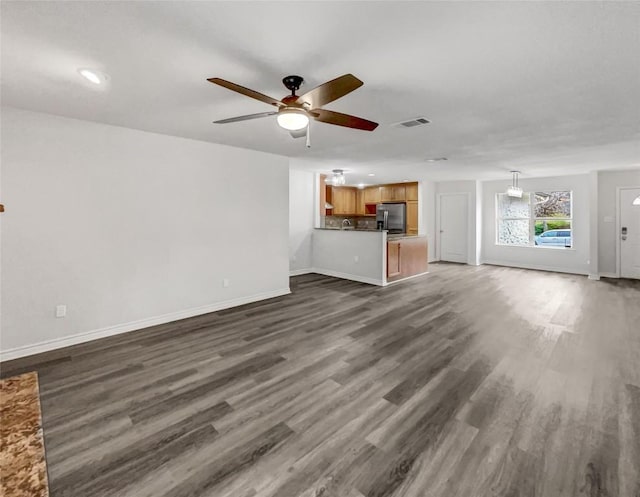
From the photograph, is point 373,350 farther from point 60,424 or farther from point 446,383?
point 60,424

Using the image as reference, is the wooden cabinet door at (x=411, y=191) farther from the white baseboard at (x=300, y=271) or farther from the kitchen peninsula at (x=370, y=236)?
the white baseboard at (x=300, y=271)

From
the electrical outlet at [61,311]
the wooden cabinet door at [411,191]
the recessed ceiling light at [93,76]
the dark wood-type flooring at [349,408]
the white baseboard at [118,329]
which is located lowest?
the dark wood-type flooring at [349,408]

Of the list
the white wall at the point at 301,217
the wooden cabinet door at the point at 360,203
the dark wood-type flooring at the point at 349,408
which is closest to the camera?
the dark wood-type flooring at the point at 349,408

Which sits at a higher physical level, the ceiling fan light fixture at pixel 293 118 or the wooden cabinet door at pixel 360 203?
the wooden cabinet door at pixel 360 203

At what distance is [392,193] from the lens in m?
9.38

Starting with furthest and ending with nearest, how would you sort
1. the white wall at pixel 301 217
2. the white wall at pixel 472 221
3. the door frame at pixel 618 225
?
→ 1. the white wall at pixel 472 221
2. the white wall at pixel 301 217
3. the door frame at pixel 618 225

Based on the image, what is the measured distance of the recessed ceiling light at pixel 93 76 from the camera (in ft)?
7.48

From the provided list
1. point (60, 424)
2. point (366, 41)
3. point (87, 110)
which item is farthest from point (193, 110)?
point (60, 424)

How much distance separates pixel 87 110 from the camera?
3064 millimetres

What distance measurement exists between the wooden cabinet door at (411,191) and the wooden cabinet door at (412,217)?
0.49 ft

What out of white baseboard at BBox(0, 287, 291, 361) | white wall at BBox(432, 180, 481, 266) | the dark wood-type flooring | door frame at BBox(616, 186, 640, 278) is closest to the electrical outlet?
white baseboard at BBox(0, 287, 291, 361)

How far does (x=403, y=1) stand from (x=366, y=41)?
370 millimetres

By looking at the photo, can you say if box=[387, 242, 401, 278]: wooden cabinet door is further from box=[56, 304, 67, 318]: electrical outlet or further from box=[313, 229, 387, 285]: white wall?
box=[56, 304, 67, 318]: electrical outlet

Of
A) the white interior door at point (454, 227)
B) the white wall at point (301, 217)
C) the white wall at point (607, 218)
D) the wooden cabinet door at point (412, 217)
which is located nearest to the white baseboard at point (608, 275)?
the white wall at point (607, 218)
